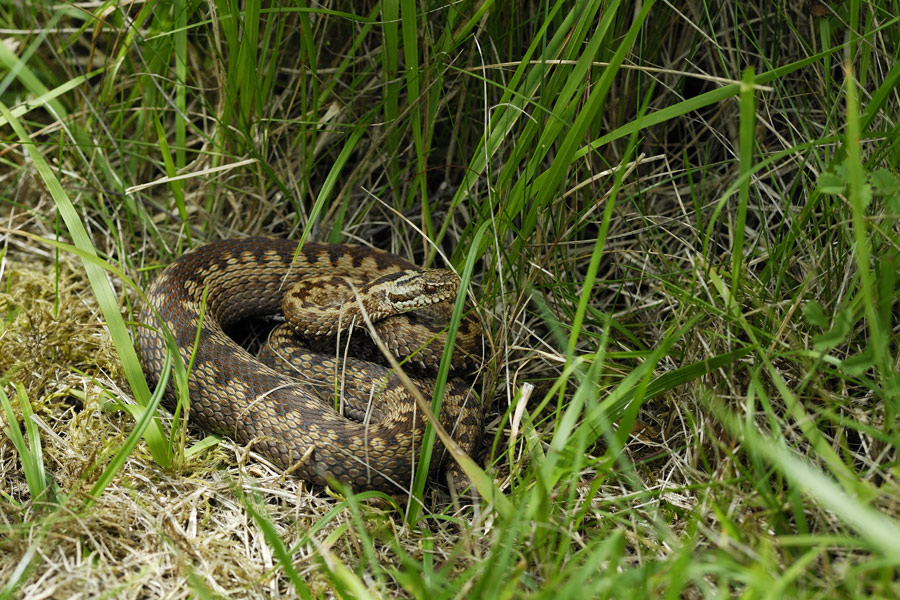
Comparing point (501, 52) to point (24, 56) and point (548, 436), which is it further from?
point (24, 56)

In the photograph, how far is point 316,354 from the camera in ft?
14.4

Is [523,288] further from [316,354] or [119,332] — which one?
[119,332]

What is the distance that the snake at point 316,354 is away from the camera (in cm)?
362

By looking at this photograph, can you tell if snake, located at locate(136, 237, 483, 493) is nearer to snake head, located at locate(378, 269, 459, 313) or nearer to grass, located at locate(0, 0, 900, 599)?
snake head, located at locate(378, 269, 459, 313)

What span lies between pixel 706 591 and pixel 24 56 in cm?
496

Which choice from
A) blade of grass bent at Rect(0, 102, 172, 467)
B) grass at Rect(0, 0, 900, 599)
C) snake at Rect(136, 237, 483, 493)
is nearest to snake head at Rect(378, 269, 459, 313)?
snake at Rect(136, 237, 483, 493)

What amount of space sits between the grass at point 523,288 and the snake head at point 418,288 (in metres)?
0.19

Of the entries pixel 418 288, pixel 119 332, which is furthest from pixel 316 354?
pixel 119 332

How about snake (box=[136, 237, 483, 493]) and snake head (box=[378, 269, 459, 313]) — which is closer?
snake (box=[136, 237, 483, 493])

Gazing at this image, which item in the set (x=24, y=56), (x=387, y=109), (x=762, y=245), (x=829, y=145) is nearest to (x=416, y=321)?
(x=387, y=109)

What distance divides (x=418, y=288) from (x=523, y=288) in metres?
0.90

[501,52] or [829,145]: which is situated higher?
[501,52]

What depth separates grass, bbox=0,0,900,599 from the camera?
2541mm

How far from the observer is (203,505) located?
3174 millimetres
